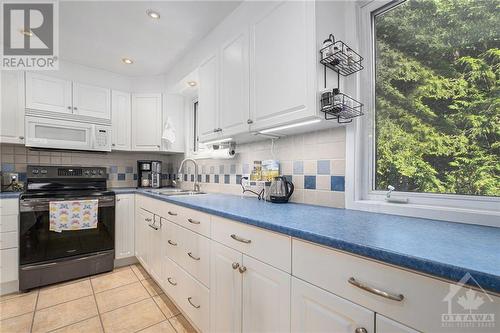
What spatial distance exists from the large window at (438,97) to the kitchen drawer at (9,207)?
2957mm

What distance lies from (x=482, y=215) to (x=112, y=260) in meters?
3.05

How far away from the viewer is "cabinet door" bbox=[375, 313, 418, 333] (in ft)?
1.96

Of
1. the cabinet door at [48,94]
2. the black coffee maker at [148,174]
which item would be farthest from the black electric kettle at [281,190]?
the cabinet door at [48,94]

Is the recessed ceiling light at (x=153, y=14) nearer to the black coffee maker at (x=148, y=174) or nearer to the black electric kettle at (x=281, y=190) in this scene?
the black electric kettle at (x=281, y=190)

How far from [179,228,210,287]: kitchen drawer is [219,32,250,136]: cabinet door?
31.7 inches

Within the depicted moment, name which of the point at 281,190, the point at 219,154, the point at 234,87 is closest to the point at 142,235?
the point at 219,154

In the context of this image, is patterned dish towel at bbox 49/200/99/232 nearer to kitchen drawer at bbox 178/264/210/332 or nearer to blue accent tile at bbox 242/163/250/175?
kitchen drawer at bbox 178/264/210/332

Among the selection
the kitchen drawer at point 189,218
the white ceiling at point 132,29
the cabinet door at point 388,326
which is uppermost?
the white ceiling at point 132,29

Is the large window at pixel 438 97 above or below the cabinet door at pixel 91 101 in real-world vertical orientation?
below

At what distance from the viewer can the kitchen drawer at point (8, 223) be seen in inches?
79.3

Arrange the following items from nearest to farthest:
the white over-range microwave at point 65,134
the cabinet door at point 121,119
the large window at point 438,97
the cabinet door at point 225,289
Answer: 1. the large window at point 438,97
2. the cabinet door at point 225,289
3. the white over-range microwave at point 65,134
4. the cabinet door at point 121,119

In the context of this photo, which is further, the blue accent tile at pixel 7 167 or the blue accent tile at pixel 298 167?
the blue accent tile at pixel 7 167

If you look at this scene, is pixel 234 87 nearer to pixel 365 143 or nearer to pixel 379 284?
pixel 365 143

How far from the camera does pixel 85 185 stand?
8.62ft
